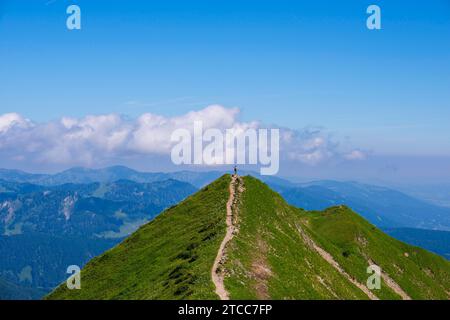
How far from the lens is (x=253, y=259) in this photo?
75.5m

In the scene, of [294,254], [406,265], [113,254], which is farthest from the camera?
[406,265]

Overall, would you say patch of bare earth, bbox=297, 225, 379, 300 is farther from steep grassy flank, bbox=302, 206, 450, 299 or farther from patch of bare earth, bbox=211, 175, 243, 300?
patch of bare earth, bbox=211, 175, 243, 300

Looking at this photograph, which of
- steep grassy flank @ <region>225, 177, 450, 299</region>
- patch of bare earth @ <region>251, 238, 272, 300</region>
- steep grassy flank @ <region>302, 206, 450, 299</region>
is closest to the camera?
patch of bare earth @ <region>251, 238, 272, 300</region>

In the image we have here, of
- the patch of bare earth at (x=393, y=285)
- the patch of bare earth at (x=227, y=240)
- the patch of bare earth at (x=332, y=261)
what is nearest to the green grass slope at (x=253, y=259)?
the patch of bare earth at (x=332, y=261)

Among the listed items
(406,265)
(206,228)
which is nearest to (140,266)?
(206,228)

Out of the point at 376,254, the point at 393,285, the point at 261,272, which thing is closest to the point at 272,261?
the point at 261,272

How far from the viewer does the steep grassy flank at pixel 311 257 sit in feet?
229

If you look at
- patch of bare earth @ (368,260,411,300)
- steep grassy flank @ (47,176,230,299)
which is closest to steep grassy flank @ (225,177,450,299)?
patch of bare earth @ (368,260,411,300)

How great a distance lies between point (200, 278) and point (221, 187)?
181ft

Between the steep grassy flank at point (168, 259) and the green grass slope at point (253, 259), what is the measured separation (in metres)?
0.27

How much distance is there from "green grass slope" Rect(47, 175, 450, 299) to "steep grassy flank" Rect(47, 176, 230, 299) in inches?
10.5

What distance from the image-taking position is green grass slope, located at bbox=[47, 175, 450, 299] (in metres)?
68.8
